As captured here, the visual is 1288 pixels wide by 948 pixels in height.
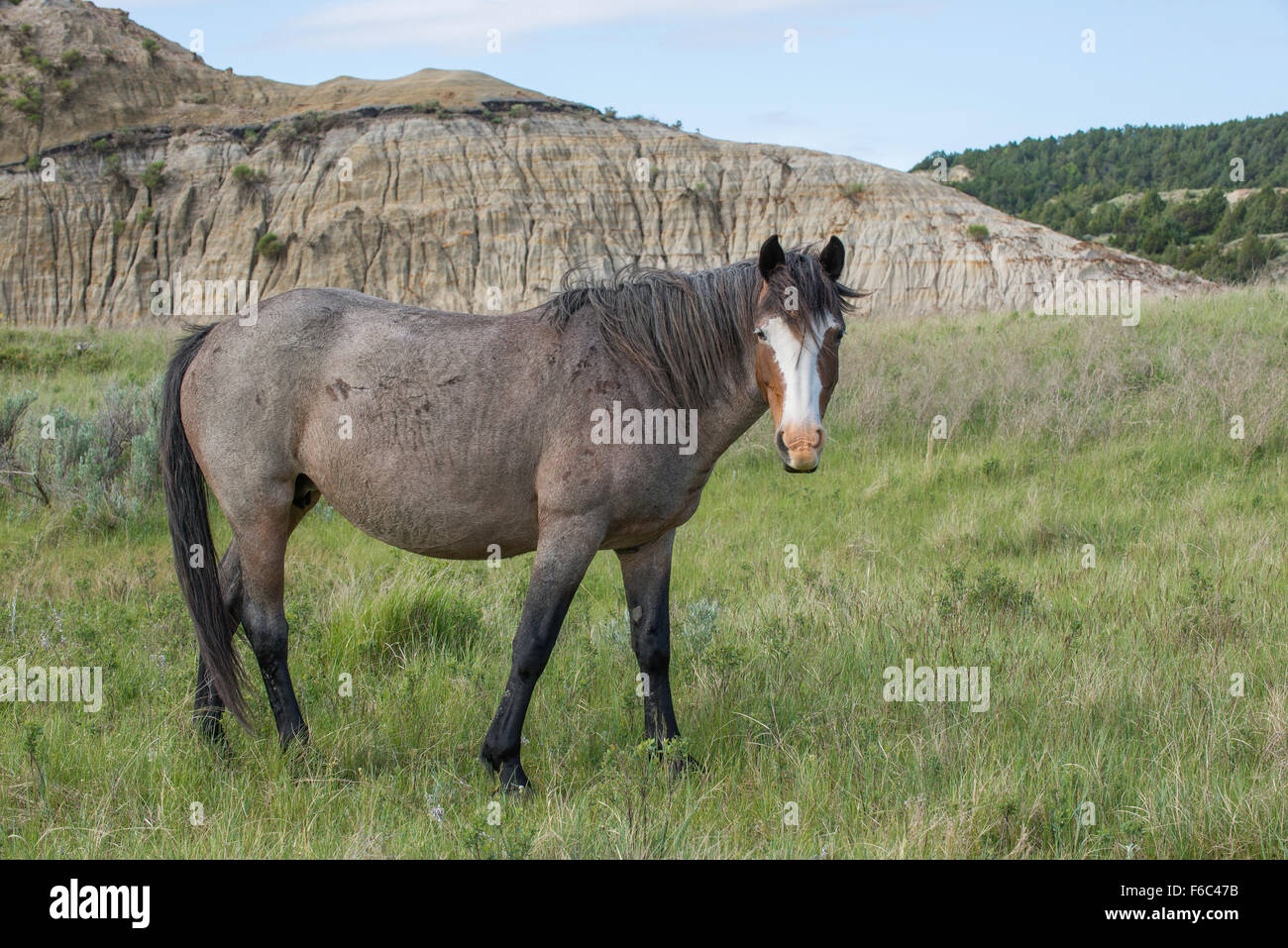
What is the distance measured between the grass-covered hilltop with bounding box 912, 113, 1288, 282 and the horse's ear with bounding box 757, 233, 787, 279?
27.6 meters

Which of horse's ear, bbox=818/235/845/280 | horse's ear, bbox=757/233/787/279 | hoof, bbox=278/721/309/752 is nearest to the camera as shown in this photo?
horse's ear, bbox=757/233/787/279

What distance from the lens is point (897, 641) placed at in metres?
5.19

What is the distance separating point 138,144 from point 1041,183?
60004mm

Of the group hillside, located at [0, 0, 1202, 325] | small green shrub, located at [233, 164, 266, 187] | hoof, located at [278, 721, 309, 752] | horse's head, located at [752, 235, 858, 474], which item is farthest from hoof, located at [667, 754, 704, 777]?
small green shrub, located at [233, 164, 266, 187]

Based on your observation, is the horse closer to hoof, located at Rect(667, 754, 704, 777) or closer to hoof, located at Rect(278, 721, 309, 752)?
hoof, located at Rect(278, 721, 309, 752)

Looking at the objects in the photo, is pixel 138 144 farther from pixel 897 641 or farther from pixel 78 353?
pixel 897 641

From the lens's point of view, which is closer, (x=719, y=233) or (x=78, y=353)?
(x=78, y=353)

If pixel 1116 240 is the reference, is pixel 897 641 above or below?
below

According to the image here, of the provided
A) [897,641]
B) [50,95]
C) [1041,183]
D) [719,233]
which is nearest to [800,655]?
[897,641]

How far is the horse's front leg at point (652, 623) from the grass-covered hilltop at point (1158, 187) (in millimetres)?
27606

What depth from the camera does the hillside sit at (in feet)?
118

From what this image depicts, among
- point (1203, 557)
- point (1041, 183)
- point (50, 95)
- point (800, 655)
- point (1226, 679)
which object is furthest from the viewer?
point (1041, 183)

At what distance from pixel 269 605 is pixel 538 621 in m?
1.48

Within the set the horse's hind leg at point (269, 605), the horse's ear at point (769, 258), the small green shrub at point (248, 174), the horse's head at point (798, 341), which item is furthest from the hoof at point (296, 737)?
the small green shrub at point (248, 174)
